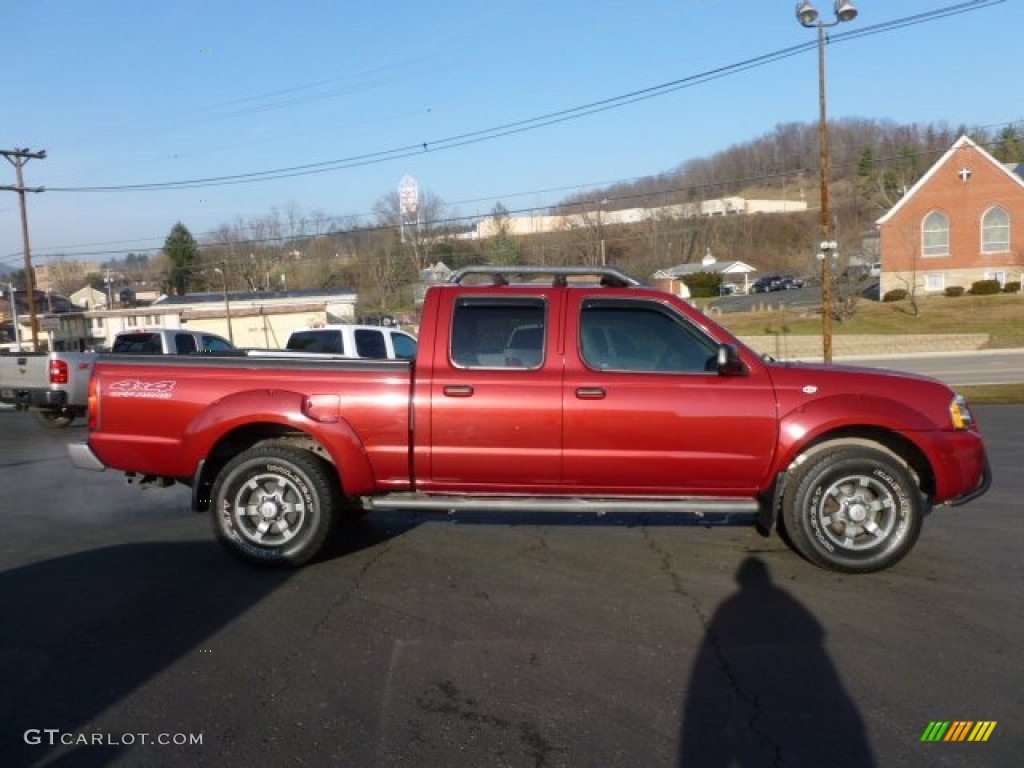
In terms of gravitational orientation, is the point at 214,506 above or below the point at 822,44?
below

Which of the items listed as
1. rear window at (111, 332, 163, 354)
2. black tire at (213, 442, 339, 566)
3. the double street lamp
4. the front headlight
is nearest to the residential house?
the double street lamp

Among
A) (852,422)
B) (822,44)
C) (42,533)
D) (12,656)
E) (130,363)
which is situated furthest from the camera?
(822,44)

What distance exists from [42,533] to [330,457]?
117 inches

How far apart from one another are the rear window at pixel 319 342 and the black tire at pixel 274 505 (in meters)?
8.96

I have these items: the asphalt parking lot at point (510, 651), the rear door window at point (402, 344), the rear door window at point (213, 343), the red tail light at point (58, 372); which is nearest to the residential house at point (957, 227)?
the rear door window at point (213, 343)

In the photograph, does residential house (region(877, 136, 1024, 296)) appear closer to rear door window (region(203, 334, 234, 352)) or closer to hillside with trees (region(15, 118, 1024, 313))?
hillside with trees (region(15, 118, 1024, 313))

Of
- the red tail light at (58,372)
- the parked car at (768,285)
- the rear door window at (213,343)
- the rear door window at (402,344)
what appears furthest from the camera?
the parked car at (768,285)

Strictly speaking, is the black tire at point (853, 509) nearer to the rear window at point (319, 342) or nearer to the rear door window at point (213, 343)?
the rear window at point (319, 342)

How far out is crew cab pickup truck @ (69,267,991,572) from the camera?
592cm

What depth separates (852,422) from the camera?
19.2ft

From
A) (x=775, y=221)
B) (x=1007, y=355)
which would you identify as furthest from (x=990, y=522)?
(x=775, y=221)

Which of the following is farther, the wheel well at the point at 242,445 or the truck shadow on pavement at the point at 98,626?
the wheel well at the point at 242,445

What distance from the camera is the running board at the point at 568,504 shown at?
596cm

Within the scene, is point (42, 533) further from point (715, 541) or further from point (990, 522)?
point (990, 522)
